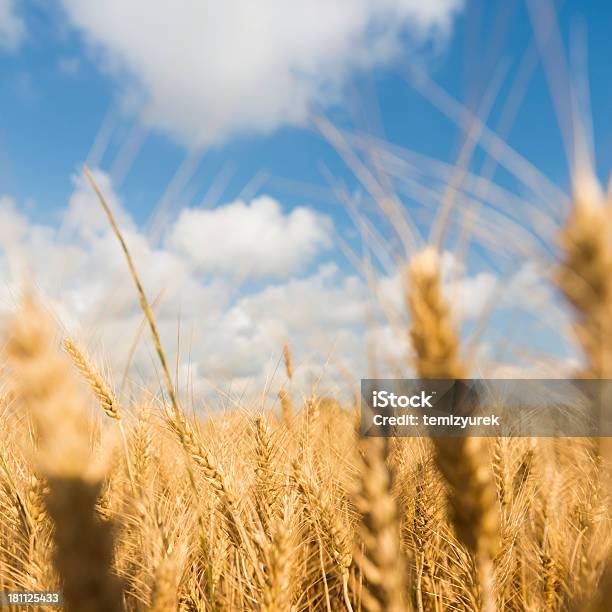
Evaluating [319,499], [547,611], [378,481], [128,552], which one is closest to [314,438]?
[319,499]

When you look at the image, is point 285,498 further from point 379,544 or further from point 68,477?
point 68,477

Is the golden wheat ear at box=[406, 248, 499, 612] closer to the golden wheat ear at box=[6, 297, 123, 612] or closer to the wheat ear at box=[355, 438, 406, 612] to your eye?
the wheat ear at box=[355, 438, 406, 612]

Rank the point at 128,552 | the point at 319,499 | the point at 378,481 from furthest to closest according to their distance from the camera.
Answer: the point at 128,552, the point at 319,499, the point at 378,481

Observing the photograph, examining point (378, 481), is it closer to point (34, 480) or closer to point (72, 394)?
point (72, 394)

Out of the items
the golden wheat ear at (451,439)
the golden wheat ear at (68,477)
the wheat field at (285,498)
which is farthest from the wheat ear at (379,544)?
the golden wheat ear at (68,477)

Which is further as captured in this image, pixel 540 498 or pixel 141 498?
pixel 540 498

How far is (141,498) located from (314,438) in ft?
6.06

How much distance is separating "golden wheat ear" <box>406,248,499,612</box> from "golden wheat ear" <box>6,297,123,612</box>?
927mm

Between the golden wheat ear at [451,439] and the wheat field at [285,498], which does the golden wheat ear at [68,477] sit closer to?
the wheat field at [285,498]

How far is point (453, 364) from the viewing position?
1.22m

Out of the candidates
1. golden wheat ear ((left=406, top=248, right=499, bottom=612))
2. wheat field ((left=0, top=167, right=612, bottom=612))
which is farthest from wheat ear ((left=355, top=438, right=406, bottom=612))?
golden wheat ear ((left=406, top=248, right=499, bottom=612))

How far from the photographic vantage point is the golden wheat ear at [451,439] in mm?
1220

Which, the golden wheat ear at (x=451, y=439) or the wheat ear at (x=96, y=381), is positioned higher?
the wheat ear at (x=96, y=381)

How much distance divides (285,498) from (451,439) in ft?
3.82
